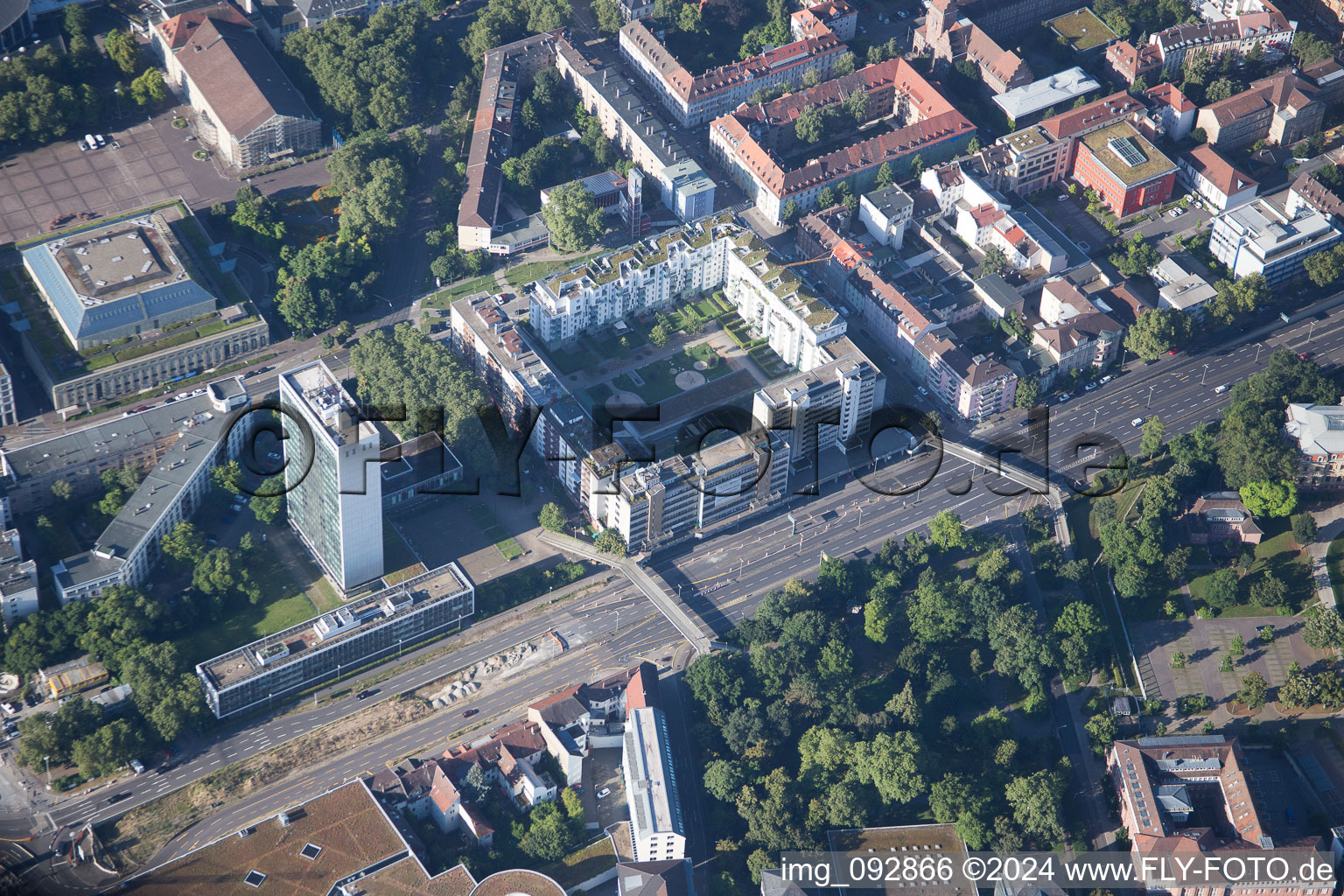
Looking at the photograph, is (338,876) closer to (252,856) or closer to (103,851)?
(252,856)

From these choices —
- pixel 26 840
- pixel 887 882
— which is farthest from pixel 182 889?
pixel 887 882

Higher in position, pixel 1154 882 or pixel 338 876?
pixel 338 876

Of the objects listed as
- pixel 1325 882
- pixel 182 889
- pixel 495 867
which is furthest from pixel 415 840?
pixel 1325 882

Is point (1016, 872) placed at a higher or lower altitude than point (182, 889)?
lower

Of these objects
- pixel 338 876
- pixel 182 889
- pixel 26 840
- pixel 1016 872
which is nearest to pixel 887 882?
pixel 1016 872

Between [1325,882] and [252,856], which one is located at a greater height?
[252,856]

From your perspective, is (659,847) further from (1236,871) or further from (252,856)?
(1236,871)

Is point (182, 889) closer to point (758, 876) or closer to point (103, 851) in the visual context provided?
point (103, 851)
